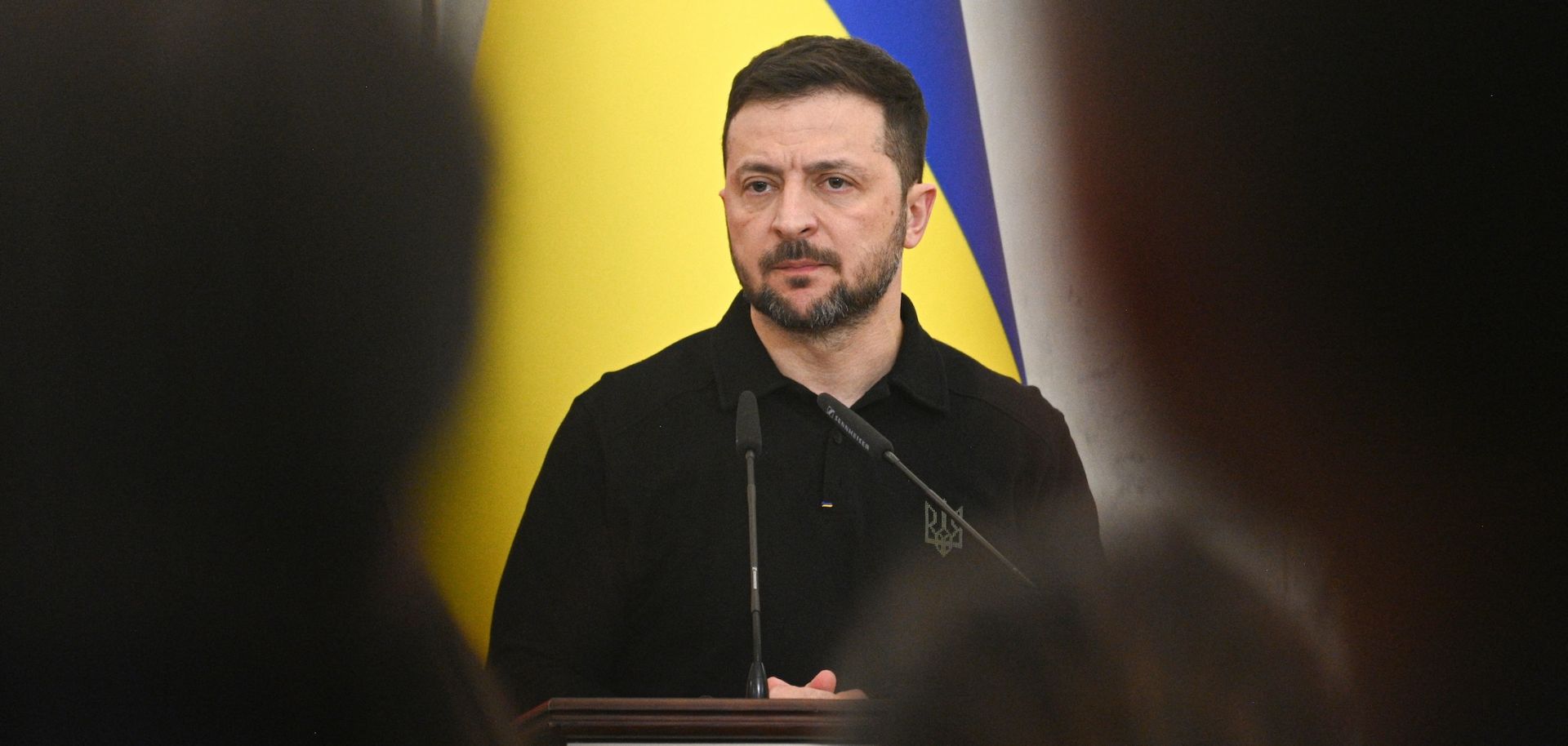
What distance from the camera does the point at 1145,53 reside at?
145 inches

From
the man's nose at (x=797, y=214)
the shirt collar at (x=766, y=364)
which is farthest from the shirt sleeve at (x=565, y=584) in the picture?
the man's nose at (x=797, y=214)

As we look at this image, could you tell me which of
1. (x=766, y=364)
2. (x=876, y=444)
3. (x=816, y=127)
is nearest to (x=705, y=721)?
(x=876, y=444)

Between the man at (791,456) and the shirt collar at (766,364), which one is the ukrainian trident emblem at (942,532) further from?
the shirt collar at (766,364)

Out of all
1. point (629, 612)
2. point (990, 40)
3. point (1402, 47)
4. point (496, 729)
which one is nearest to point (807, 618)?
point (629, 612)

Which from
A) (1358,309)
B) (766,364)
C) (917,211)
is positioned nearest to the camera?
(766,364)

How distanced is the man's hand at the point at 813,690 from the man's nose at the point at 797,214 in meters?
0.86

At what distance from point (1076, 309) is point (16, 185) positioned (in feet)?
7.19

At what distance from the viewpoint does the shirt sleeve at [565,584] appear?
10.4 feet

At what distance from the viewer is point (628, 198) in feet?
11.5

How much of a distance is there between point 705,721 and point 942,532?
103cm

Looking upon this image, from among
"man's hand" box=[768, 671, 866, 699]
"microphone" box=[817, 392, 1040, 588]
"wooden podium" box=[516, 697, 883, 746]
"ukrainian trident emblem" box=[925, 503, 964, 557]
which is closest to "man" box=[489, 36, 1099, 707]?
"ukrainian trident emblem" box=[925, 503, 964, 557]

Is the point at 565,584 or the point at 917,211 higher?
the point at 917,211

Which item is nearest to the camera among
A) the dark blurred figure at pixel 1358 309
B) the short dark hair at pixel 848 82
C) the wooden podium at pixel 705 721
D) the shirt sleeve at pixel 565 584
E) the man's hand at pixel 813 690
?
the wooden podium at pixel 705 721

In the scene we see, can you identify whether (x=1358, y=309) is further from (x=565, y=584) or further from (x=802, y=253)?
(x=565, y=584)
